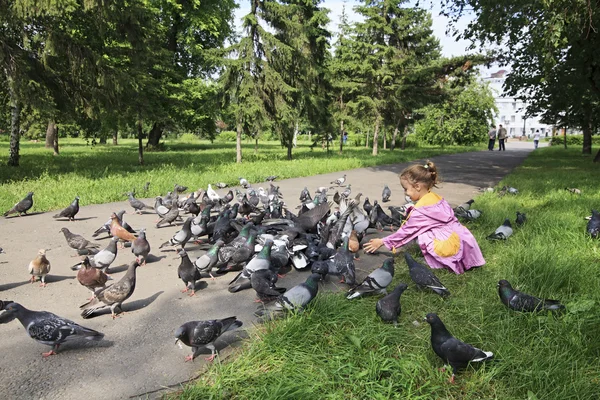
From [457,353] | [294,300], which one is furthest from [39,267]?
[457,353]

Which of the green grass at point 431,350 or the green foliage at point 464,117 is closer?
the green grass at point 431,350

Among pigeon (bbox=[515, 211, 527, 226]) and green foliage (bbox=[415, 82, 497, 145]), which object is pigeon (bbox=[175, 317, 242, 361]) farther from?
green foliage (bbox=[415, 82, 497, 145])

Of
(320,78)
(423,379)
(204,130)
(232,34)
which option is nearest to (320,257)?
(423,379)

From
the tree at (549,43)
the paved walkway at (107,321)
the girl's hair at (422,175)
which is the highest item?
the tree at (549,43)

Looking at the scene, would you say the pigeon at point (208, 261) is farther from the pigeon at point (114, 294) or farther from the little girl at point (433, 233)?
the little girl at point (433, 233)

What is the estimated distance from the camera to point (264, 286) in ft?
12.6

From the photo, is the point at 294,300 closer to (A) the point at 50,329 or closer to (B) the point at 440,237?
(A) the point at 50,329

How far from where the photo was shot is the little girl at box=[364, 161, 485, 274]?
178 inches

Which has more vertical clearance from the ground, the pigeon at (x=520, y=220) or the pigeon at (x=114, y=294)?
the pigeon at (x=520, y=220)

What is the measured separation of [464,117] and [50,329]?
47843 millimetres

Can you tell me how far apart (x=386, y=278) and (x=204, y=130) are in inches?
1164

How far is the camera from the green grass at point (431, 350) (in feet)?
8.03

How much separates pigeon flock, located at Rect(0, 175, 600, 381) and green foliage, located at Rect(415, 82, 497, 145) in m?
40.3

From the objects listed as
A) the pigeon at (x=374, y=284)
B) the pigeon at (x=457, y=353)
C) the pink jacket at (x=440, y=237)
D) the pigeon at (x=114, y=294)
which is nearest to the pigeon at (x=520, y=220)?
the pink jacket at (x=440, y=237)
